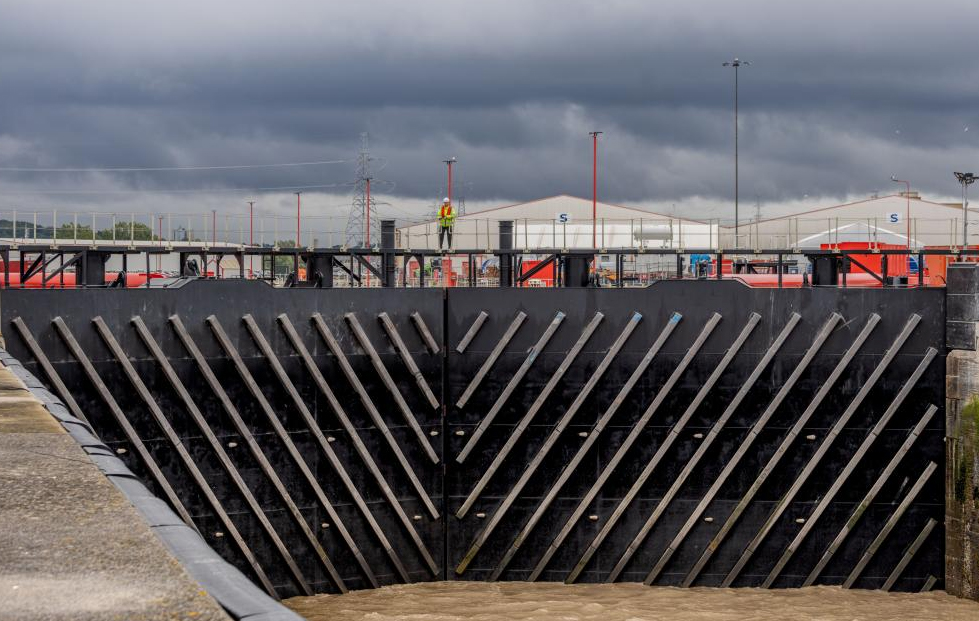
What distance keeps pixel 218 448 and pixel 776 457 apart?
10812 millimetres

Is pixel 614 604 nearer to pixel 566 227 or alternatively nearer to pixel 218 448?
pixel 218 448

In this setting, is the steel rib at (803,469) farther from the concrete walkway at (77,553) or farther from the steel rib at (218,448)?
the concrete walkway at (77,553)

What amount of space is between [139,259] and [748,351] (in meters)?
49.6

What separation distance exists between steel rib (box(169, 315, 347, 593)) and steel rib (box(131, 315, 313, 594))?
0.42m

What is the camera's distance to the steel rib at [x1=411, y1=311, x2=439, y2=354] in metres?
21.9

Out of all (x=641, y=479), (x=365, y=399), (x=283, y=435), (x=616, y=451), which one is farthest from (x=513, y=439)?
(x=283, y=435)

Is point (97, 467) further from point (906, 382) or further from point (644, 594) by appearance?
point (906, 382)

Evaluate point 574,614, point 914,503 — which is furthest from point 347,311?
point 914,503

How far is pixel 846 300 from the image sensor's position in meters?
22.3

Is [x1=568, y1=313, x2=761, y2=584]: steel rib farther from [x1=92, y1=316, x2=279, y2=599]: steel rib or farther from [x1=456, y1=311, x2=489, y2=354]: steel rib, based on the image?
[x1=92, y1=316, x2=279, y2=599]: steel rib

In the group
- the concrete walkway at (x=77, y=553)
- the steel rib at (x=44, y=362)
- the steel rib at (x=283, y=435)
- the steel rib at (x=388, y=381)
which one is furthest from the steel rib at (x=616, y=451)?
the concrete walkway at (x=77, y=553)

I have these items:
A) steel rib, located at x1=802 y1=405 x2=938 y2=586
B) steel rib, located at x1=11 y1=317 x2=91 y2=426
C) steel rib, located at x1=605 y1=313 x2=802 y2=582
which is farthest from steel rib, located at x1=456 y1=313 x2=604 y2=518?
steel rib, located at x1=11 y1=317 x2=91 y2=426

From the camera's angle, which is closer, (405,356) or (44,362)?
(44,362)

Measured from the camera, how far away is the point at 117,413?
748 inches
